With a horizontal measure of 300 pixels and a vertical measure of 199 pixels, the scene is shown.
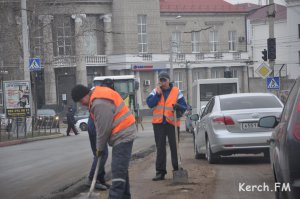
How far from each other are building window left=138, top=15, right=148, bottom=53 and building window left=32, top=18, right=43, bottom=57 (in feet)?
61.9

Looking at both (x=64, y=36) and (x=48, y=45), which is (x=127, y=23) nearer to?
(x=48, y=45)

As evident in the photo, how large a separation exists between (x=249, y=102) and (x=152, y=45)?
51.4m

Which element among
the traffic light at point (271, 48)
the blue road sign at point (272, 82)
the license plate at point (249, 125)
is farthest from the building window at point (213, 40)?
the license plate at point (249, 125)

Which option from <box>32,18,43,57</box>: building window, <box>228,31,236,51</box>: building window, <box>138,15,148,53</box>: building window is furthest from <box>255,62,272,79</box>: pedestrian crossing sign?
<box>228,31,236,51</box>: building window

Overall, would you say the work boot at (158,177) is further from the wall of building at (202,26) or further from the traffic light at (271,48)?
the wall of building at (202,26)

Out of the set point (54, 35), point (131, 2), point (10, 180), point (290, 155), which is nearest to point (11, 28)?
point (54, 35)

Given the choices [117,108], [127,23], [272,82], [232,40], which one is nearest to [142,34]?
[127,23]

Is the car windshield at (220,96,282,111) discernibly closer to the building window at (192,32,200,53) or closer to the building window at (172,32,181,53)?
the building window at (172,32,181,53)

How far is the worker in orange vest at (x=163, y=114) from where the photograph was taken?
1177 cm

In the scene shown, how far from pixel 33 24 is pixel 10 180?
32704mm

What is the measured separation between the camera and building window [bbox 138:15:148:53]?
64750 mm

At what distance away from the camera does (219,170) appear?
1303cm

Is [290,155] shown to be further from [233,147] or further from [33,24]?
[33,24]

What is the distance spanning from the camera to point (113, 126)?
790 cm
